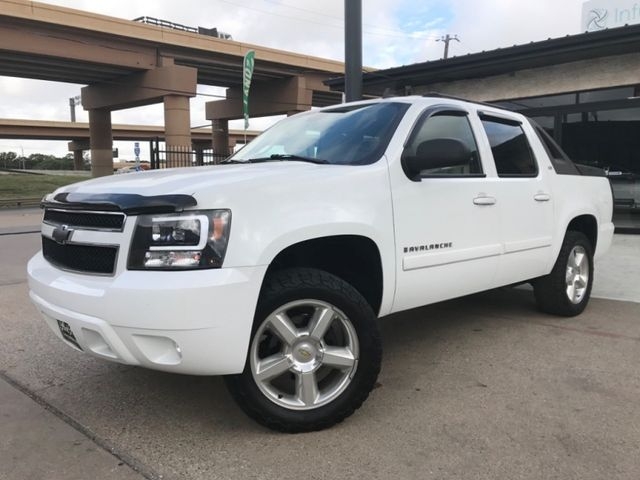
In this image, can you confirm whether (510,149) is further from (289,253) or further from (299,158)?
(289,253)

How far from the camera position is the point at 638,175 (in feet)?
36.0

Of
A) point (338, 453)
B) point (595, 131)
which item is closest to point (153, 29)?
point (595, 131)

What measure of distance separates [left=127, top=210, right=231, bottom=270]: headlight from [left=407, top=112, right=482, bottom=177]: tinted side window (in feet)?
4.91

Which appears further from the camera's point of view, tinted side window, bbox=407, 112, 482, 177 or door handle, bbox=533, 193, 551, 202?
door handle, bbox=533, 193, 551, 202

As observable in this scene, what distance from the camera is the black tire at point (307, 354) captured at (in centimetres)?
296

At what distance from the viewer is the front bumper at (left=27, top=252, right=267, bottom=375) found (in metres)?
2.68

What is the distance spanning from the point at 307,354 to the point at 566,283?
3.16 m

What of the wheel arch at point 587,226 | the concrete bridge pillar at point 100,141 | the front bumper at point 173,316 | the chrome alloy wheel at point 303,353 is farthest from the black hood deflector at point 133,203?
the concrete bridge pillar at point 100,141

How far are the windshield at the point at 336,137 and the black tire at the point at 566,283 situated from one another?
2.28 m

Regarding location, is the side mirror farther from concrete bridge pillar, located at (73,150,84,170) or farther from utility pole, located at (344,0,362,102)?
concrete bridge pillar, located at (73,150,84,170)

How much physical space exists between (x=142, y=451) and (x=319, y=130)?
2.39 meters

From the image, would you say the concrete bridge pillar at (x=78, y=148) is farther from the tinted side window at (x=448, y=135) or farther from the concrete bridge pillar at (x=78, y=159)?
the tinted side window at (x=448, y=135)

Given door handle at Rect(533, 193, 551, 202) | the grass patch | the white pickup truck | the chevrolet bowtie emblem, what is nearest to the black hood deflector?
the white pickup truck

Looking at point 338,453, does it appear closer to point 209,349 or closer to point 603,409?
point 209,349
